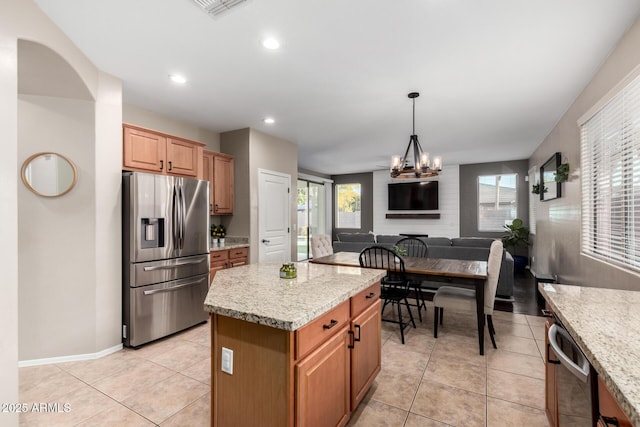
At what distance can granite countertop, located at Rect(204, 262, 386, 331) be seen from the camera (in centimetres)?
126

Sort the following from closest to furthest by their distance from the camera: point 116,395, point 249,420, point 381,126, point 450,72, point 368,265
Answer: point 249,420, point 116,395, point 450,72, point 368,265, point 381,126

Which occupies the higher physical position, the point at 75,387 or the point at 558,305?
the point at 558,305

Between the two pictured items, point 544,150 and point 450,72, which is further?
point 544,150

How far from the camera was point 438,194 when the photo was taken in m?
8.28

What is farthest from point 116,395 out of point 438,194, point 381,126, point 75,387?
point 438,194

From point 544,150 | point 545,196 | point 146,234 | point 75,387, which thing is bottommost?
point 75,387

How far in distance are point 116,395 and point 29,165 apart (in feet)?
6.84

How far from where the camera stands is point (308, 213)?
8594mm

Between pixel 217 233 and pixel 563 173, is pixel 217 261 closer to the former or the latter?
pixel 217 233

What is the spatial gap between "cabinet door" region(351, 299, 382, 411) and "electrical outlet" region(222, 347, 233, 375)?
0.72 meters

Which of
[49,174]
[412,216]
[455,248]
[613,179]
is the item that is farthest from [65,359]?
[412,216]

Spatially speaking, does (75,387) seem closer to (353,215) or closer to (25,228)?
(25,228)

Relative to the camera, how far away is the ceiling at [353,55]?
6.59 ft

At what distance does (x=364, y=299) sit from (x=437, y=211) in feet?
23.2
